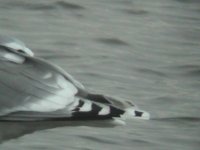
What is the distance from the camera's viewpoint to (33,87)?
6.54m

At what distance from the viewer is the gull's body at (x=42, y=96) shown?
6.43 metres

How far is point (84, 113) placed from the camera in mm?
6418

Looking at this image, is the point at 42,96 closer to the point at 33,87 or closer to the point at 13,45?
the point at 33,87

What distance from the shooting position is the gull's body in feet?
21.1

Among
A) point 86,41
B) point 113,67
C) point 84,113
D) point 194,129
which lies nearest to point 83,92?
point 84,113

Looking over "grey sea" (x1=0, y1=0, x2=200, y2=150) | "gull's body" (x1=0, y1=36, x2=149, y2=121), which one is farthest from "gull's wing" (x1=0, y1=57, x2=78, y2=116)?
"grey sea" (x1=0, y1=0, x2=200, y2=150)

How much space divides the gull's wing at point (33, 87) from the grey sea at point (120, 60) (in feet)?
0.44

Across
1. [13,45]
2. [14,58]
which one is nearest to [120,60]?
[13,45]

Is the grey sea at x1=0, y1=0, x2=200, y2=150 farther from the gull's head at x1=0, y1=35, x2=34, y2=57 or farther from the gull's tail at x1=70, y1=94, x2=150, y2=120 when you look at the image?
the gull's head at x1=0, y1=35, x2=34, y2=57

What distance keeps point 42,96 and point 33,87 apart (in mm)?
97

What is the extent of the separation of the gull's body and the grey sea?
0.11 meters

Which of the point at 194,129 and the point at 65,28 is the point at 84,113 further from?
the point at 65,28

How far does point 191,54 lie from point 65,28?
1.14 metres

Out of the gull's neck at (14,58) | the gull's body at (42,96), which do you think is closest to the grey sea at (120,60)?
the gull's body at (42,96)
